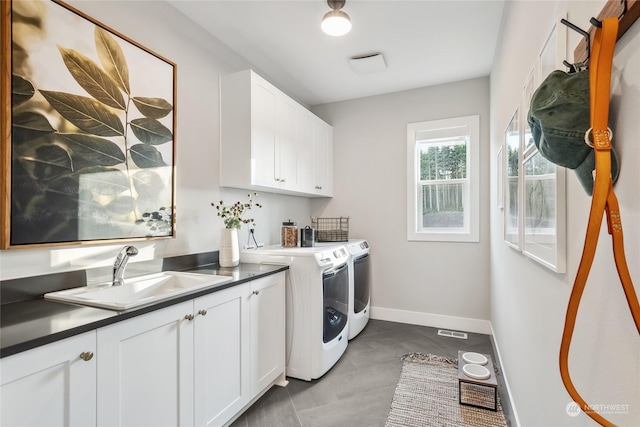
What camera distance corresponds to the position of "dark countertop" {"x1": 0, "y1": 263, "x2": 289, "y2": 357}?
968 millimetres

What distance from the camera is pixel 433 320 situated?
3520 mm

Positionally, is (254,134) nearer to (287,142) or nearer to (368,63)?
(287,142)

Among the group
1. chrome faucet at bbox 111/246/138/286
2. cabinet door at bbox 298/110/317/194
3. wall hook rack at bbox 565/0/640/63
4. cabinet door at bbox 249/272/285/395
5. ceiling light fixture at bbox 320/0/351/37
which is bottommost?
cabinet door at bbox 249/272/285/395

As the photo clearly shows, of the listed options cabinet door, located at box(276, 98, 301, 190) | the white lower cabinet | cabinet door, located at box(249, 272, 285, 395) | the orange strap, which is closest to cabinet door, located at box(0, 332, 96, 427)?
the white lower cabinet

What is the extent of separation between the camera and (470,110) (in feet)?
11.1

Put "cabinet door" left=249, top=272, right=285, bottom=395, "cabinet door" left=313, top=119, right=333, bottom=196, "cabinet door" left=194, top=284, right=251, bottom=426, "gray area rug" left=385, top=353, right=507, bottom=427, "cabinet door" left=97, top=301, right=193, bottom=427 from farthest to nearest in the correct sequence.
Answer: "cabinet door" left=313, top=119, right=333, bottom=196
"cabinet door" left=249, top=272, right=285, bottom=395
"gray area rug" left=385, top=353, right=507, bottom=427
"cabinet door" left=194, top=284, right=251, bottom=426
"cabinet door" left=97, top=301, right=193, bottom=427

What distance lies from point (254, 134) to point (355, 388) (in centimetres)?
210

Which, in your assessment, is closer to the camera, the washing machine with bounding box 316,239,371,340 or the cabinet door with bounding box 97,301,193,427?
the cabinet door with bounding box 97,301,193,427

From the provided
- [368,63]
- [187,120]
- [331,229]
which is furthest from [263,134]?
[331,229]

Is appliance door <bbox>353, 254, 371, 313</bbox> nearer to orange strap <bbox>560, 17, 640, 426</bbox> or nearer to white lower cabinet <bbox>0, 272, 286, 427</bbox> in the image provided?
white lower cabinet <bbox>0, 272, 286, 427</bbox>

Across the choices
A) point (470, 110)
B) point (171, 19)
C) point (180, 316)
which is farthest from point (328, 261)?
point (470, 110)

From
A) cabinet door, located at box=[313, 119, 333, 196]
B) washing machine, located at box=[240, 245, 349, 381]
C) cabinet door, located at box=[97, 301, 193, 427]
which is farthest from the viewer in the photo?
cabinet door, located at box=[313, 119, 333, 196]

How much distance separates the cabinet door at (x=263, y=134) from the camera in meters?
2.53

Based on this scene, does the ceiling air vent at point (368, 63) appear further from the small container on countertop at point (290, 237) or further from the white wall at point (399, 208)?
the small container on countertop at point (290, 237)
